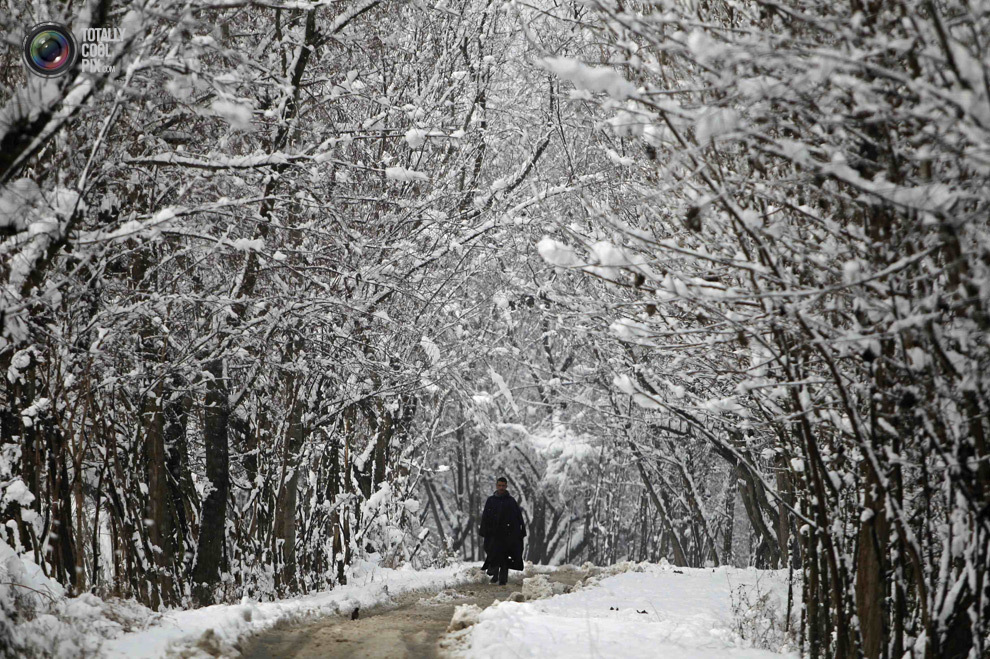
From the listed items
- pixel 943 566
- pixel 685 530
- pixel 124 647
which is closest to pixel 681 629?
pixel 943 566

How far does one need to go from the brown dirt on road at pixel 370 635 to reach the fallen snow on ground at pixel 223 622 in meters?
0.14

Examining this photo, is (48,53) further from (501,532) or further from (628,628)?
(501,532)

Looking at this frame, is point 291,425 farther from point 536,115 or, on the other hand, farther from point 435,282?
point 536,115

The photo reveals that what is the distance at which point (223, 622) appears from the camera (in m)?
5.99

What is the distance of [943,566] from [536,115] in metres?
10.2

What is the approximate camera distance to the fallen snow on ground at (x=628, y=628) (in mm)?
5586

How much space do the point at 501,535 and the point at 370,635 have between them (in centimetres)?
607

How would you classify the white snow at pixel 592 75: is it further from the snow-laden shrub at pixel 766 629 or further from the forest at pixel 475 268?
the snow-laden shrub at pixel 766 629

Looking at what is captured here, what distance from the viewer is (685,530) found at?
2942cm

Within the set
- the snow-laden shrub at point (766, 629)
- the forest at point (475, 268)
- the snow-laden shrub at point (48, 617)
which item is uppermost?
the forest at point (475, 268)

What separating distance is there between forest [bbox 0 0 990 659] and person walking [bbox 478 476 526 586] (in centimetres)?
121

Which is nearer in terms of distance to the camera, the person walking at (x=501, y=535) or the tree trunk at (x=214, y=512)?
the tree trunk at (x=214, y=512)

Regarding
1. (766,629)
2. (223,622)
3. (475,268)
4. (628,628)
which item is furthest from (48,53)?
(475,268)

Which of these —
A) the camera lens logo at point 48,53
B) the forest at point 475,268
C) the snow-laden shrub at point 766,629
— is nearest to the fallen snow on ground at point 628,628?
the snow-laden shrub at point 766,629
